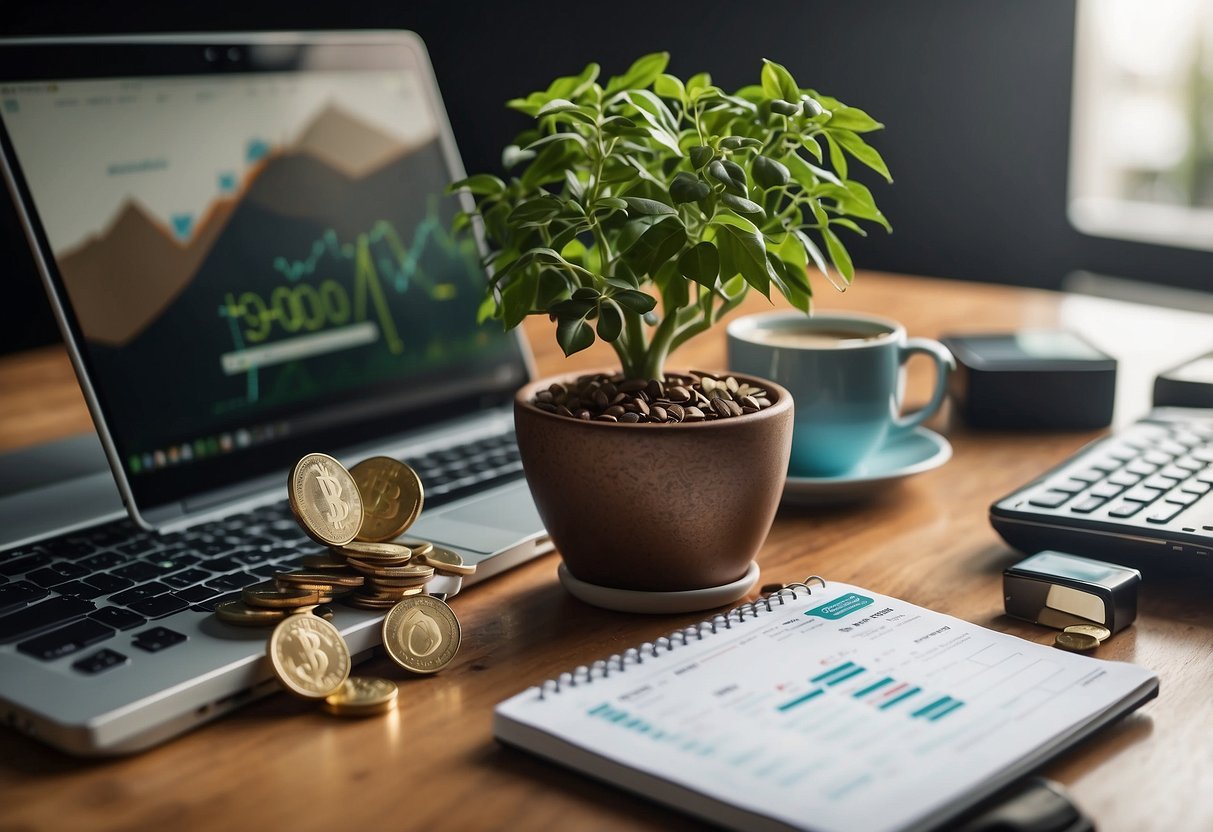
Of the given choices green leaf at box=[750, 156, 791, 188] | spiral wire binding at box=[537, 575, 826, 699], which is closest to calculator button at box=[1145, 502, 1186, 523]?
spiral wire binding at box=[537, 575, 826, 699]

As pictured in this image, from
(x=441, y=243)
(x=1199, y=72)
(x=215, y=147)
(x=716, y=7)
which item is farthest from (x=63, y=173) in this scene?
(x=1199, y=72)

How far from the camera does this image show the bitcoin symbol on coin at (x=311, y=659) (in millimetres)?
583

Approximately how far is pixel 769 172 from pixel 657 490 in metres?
0.18

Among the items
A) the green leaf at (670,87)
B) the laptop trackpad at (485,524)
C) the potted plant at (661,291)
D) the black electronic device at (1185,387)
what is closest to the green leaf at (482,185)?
the potted plant at (661,291)

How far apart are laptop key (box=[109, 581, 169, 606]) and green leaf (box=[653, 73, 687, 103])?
405 millimetres

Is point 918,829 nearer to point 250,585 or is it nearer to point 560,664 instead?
point 560,664

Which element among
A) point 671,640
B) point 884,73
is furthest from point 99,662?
point 884,73

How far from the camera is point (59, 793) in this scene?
0.51 metres

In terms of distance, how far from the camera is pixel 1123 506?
75 centimetres

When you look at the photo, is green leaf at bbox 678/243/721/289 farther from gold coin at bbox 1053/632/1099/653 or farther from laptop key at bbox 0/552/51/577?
laptop key at bbox 0/552/51/577

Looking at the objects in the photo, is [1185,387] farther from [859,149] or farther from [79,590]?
[79,590]

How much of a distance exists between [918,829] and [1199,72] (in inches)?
124

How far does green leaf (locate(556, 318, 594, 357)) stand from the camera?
1.99ft

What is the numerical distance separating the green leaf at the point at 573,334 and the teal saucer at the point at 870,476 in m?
0.28
